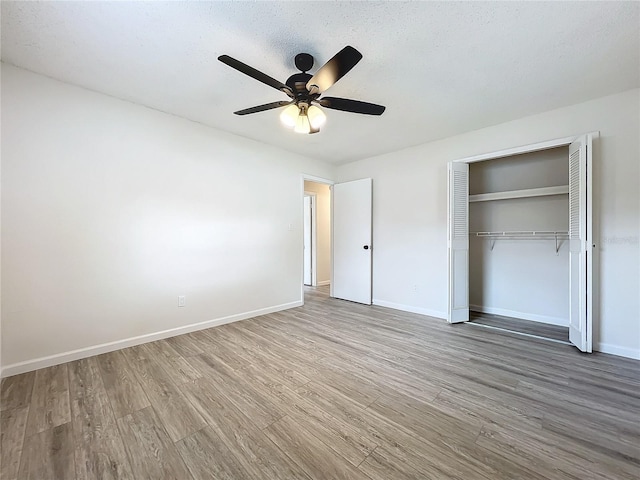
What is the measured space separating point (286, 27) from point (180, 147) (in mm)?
2027

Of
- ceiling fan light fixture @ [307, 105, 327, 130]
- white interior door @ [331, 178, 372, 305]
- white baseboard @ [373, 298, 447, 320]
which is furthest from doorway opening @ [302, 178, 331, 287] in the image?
ceiling fan light fixture @ [307, 105, 327, 130]

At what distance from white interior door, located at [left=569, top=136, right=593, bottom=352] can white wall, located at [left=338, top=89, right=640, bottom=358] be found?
0.57 ft

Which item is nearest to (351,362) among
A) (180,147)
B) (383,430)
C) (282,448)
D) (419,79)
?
(383,430)

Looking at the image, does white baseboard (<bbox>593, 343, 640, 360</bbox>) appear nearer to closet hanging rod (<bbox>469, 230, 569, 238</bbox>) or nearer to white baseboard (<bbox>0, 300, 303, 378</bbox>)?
closet hanging rod (<bbox>469, 230, 569, 238</bbox>)

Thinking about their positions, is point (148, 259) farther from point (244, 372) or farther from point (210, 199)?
point (244, 372)

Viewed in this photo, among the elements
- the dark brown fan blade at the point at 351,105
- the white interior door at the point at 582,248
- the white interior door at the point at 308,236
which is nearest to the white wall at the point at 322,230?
the white interior door at the point at 308,236

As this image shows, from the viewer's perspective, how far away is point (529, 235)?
12.1 feet

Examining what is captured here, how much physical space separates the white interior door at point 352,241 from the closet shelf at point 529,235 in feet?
5.84

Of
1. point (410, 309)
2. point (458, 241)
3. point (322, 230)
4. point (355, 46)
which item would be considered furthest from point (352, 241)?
point (355, 46)

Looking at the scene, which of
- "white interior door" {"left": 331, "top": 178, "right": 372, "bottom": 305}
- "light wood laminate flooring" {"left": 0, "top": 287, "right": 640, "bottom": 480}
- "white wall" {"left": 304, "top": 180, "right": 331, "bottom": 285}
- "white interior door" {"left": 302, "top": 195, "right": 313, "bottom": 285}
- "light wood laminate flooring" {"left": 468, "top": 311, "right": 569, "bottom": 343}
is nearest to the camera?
"light wood laminate flooring" {"left": 0, "top": 287, "right": 640, "bottom": 480}

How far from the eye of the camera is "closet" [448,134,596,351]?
347 centimetres

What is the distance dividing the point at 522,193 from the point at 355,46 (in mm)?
3143

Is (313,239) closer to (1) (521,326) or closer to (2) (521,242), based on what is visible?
(2) (521,242)

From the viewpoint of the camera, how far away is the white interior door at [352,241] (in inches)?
182
